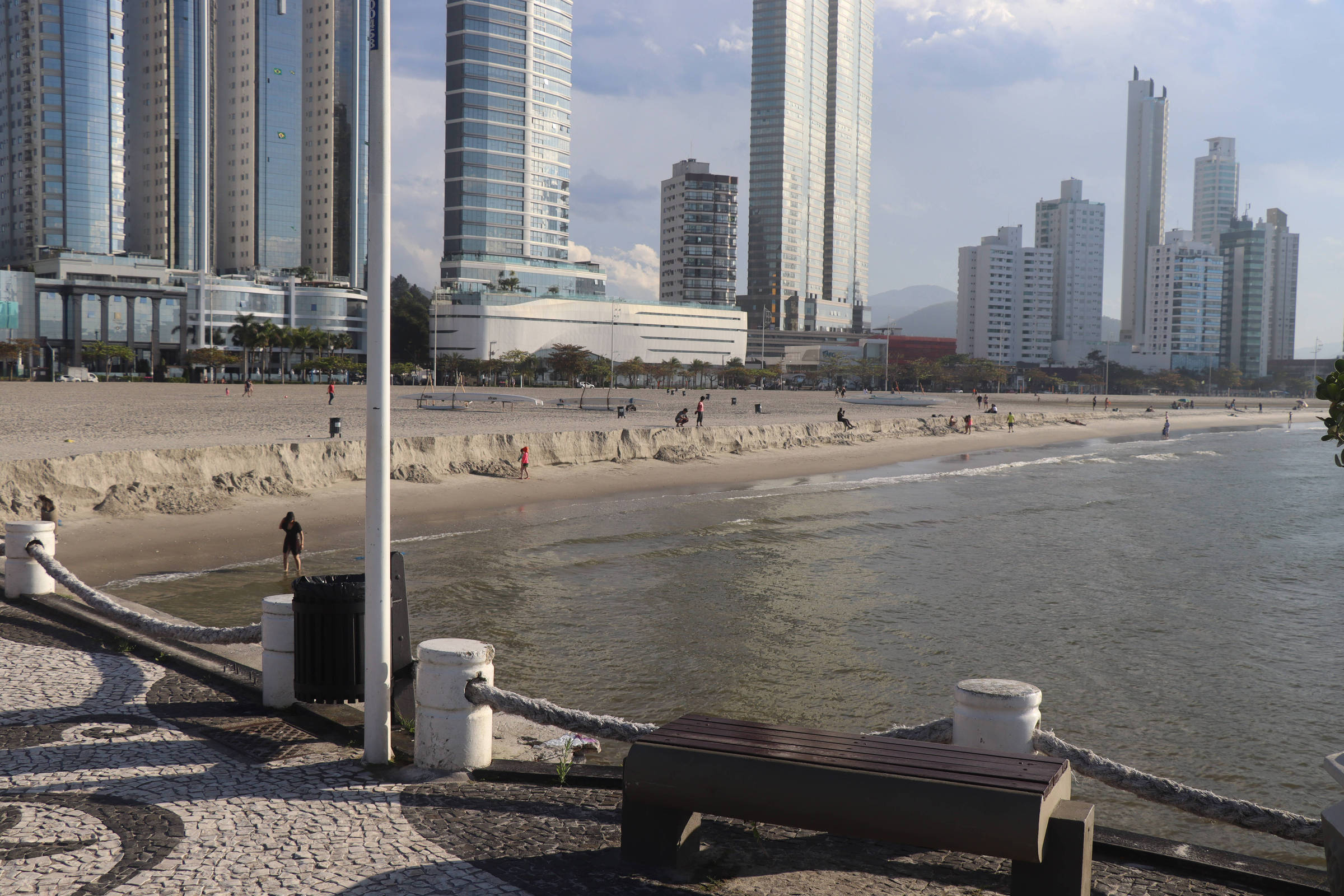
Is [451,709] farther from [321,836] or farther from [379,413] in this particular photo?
[379,413]

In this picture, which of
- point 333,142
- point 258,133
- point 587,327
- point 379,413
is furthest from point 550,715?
point 333,142

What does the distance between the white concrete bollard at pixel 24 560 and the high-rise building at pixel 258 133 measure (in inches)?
5972

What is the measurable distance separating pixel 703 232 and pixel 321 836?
196466 mm

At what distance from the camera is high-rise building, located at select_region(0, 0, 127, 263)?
114750 mm

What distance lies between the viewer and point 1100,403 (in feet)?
420

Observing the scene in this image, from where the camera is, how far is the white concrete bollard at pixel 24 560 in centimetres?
1010

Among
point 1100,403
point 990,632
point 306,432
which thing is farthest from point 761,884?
point 1100,403

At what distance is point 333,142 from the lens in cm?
15950

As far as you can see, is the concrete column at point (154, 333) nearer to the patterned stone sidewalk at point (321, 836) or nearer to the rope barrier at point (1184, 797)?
the patterned stone sidewalk at point (321, 836)

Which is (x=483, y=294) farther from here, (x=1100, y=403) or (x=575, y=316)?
(x=1100, y=403)

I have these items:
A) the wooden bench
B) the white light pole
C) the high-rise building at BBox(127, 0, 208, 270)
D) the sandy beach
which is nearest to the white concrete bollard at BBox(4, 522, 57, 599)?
the sandy beach

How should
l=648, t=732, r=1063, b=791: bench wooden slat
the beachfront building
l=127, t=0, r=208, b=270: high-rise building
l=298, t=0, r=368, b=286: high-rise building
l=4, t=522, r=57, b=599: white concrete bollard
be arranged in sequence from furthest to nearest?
l=298, t=0, r=368, b=286: high-rise building
l=127, t=0, r=208, b=270: high-rise building
the beachfront building
l=4, t=522, r=57, b=599: white concrete bollard
l=648, t=732, r=1063, b=791: bench wooden slat

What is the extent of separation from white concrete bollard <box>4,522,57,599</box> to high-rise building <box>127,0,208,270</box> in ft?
486

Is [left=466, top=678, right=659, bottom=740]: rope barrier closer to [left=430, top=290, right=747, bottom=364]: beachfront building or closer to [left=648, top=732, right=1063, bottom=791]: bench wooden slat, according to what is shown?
[left=648, top=732, right=1063, bottom=791]: bench wooden slat
